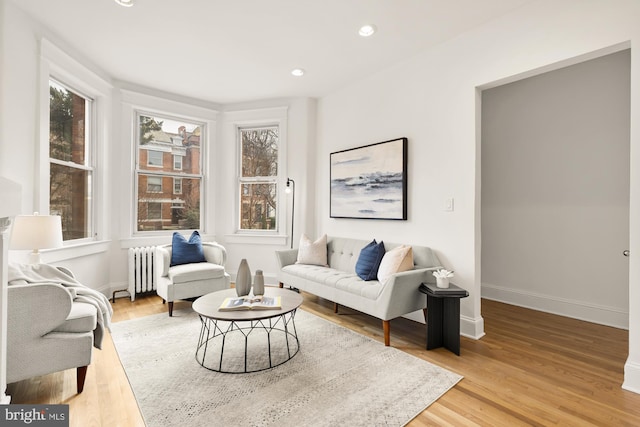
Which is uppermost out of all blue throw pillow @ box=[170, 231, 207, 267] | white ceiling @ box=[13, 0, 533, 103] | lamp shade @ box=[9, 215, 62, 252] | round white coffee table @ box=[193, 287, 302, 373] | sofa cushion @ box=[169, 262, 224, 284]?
white ceiling @ box=[13, 0, 533, 103]

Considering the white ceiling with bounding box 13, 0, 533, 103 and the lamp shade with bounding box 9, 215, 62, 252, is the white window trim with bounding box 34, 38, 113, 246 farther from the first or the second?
the lamp shade with bounding box 9, 215, 62, 252

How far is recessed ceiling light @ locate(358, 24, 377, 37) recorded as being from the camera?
2.98m

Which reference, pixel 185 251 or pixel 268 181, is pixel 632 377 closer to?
pixel 185 251

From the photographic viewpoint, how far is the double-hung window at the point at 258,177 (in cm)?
515

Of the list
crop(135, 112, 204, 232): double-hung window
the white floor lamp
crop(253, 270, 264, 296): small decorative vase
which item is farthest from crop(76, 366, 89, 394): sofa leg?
crop(135, 112, 204, 232): double-hung window

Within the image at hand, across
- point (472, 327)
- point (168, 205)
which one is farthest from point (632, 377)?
point (168, 205)

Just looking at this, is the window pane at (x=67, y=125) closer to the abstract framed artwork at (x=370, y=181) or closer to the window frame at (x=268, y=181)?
the window frame at (x=268, y=181)

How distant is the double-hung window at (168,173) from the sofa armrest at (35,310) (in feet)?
9.32

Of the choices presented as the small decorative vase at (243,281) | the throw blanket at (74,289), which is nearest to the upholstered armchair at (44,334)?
the throw blanket at (74,289)

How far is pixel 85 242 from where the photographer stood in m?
3.92

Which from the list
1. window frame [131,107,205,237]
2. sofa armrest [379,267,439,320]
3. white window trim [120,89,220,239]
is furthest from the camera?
window frame [131,107,205,237]

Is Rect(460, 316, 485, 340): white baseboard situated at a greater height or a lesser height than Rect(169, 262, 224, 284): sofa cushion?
lesser

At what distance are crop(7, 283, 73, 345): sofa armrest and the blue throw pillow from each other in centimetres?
200

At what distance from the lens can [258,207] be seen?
5.22 meters
